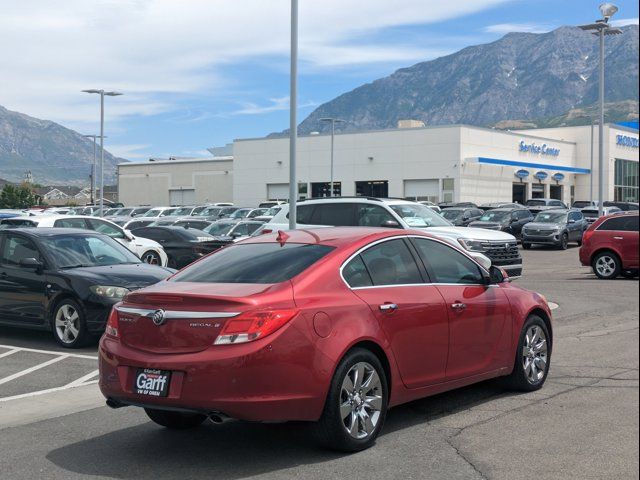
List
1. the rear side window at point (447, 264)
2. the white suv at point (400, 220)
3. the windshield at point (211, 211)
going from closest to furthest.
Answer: the rear side window at point (447, 264), the white suv at point (400, 220), the windshield at point (211, 211)

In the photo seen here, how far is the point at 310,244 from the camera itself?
21.9 feet

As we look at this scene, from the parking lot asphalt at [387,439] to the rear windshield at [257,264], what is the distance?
123cm

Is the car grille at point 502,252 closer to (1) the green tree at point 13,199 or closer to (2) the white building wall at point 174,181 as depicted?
(2) the white building wall at point 174,181

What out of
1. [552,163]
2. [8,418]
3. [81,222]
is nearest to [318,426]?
[8,418]

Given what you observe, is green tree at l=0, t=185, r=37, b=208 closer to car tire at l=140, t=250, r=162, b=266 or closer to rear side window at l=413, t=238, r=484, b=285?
car tire at l=140, t=250, r=162, b=266

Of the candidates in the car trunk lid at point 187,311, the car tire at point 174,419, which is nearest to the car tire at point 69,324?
the car tire at point 174,419

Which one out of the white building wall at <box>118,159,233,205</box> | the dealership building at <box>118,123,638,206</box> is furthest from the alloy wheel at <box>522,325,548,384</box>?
the white building wall at <box>118,159,233,205</box>

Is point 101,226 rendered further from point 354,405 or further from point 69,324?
point 354,405

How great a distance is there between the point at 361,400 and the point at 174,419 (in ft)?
5.60

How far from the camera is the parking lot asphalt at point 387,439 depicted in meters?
5.65

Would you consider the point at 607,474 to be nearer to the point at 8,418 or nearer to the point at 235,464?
the point at 235,464

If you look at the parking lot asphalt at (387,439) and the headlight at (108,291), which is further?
the headlight at (108,291)

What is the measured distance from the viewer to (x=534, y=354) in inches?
314

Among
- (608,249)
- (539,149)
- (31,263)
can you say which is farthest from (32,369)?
(539,149)
